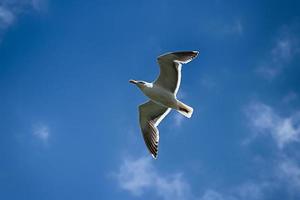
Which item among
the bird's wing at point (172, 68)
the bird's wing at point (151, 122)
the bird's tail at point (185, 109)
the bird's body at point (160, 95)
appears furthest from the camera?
the bird's wing at point (151, 122)

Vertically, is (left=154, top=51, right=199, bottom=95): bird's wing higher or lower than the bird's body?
higher

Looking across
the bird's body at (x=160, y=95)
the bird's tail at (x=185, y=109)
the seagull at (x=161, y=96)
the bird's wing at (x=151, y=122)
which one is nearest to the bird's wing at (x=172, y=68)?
the seagull at (x=161, y=96)

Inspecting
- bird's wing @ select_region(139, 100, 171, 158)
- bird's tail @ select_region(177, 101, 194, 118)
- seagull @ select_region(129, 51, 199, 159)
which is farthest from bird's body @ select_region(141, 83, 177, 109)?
bird's wing @ select_region(139, 100, 171, 158)

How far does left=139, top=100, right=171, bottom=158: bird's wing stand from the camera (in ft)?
75.3

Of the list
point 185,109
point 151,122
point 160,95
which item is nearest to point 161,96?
point 160,95

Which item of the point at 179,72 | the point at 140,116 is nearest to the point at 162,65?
the point at 179,72

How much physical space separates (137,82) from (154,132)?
1.72 metres

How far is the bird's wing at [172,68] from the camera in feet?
70.8

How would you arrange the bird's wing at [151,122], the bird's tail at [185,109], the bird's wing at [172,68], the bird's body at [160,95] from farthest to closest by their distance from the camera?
the bird's wing at [151,122]
the bird's tail at [185,109]
the bird's body at [160,95]
the bird's wing at [172,68]

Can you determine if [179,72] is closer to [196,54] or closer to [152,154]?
[196,54]

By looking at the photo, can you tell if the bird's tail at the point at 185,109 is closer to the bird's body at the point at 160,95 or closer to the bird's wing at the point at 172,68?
the bird's body at the point at 160,95

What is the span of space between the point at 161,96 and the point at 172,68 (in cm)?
92

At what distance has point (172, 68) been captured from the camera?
859 inches

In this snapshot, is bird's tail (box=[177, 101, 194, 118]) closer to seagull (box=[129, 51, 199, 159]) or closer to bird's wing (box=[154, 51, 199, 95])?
seagull (box=[129, 51, 199, 159])
